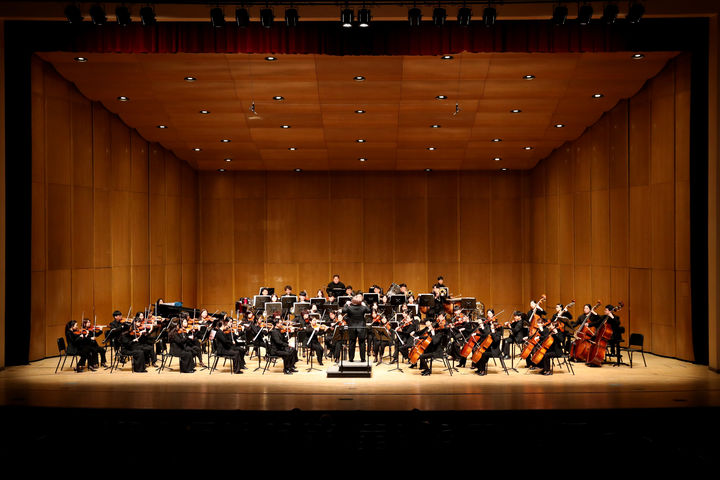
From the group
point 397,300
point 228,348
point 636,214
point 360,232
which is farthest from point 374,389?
point 360,232

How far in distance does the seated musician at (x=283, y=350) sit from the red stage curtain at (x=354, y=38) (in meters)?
4.55

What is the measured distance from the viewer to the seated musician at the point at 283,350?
34.5 feet

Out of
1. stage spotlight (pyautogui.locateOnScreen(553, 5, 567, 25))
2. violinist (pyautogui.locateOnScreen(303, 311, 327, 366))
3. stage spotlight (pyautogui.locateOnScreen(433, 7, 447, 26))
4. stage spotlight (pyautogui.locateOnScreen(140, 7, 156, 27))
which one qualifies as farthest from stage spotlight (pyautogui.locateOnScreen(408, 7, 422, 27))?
violinist (pyautogui.locateOnScreen(303, 311, 327, 366))

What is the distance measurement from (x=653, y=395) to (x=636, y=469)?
4.42 meters

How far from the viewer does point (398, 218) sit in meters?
19.1

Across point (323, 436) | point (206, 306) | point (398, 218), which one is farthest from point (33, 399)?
point (398, 218)

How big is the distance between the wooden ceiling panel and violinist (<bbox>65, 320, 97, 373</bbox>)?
4.55 m

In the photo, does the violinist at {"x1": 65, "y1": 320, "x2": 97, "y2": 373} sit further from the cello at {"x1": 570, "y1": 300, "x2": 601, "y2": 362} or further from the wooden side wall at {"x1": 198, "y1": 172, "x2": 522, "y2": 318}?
the cello at {"x1": 570, "y1": 300, "x2": 601, "y2": 362}

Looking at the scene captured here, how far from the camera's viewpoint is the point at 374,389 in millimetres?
9156

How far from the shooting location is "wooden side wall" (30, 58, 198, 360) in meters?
11.6

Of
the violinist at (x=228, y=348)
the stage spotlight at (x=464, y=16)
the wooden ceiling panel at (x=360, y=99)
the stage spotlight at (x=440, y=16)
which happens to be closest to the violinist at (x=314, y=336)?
the violinist at (x=228, y=348)

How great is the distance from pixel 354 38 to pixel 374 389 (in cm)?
531

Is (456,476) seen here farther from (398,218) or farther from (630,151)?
(398,218)

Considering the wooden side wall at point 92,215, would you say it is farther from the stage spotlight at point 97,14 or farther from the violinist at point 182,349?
the stage spotlight at point 97,14
